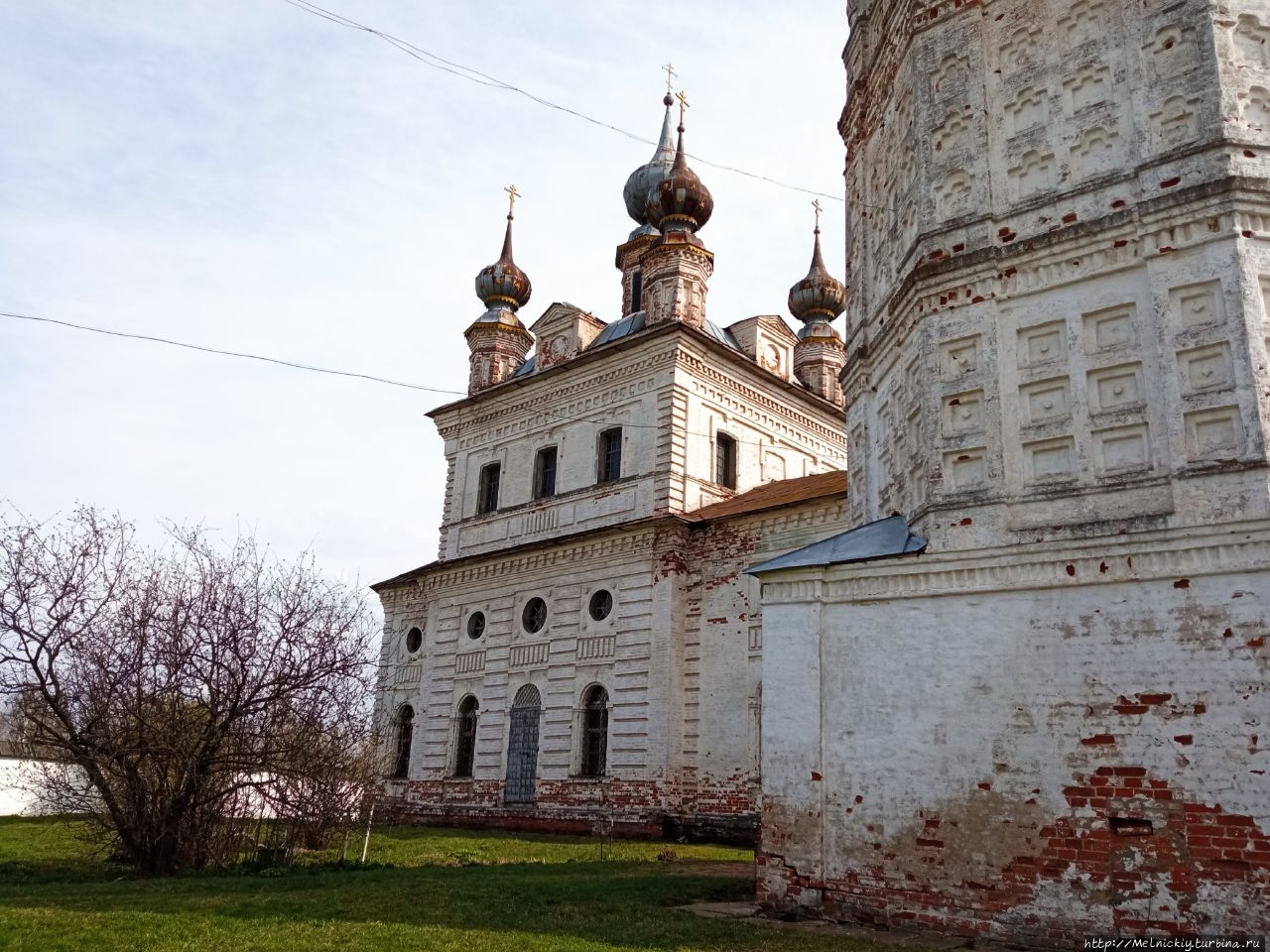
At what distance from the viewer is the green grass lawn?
7.17 m

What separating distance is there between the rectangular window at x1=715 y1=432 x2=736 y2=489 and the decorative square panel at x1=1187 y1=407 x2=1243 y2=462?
15211 millimetres

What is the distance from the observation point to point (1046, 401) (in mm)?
8414

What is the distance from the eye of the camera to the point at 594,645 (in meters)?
20.8

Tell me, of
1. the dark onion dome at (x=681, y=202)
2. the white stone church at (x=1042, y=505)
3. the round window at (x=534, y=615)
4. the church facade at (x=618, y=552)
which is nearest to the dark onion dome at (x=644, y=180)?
the church facade at (x=618, y=552)

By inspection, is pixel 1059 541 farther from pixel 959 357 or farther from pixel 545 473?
pixel 545 473

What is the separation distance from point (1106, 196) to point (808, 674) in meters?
4.66

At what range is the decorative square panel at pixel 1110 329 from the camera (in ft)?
26.7

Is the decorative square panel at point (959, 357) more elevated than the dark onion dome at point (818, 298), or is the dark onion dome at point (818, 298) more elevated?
the dark onion dome at point (818, 298)

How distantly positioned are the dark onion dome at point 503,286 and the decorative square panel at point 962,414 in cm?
2104

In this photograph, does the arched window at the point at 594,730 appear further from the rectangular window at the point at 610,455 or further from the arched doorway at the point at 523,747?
the rectangular window at the point at 610,455

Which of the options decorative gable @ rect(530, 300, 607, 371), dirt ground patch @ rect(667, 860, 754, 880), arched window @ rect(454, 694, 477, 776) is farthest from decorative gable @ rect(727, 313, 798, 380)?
dirt ground patch @ rect(667, 860, 754, 880)

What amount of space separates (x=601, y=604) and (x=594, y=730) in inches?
99.7

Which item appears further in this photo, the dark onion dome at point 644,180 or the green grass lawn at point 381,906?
the dark onion dome at point 644,180

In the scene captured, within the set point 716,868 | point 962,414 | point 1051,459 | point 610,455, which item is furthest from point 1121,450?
point 610,455
